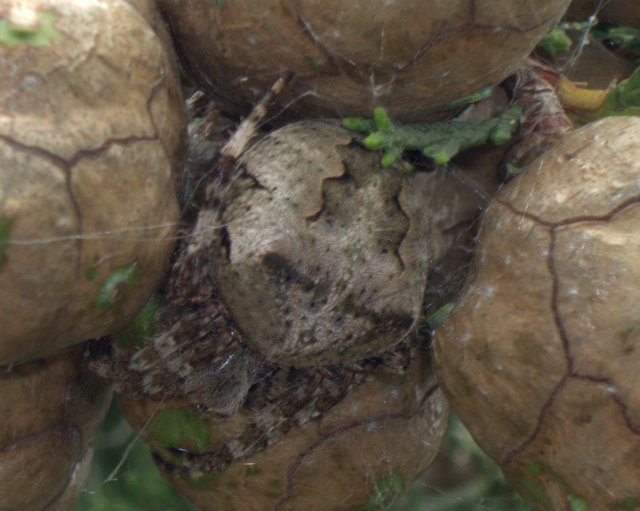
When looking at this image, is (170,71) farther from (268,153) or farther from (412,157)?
(412,157)

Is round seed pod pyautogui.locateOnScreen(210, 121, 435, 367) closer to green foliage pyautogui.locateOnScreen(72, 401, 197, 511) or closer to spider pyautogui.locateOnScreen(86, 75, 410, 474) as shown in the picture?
spider pyautogui.locateOnScreen(86, 75, 410, 474)

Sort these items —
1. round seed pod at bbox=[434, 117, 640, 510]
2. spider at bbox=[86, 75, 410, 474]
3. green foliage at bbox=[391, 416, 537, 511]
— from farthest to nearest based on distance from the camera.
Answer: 1. green foliage at bbox=[391, 416, 537, 511]
2. spider at bbox=[86, 75, 410, 474]
3. round seed pod at bbox=[434, 117, 640, 510]

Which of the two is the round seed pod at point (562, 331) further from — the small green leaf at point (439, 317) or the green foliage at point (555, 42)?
the green foliage at point (555, 42)

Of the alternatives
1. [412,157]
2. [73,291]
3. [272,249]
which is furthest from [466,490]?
[73,291]

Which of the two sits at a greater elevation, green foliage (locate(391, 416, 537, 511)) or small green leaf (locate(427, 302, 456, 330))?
small green leaf (locate(427, 302, 456, 330))

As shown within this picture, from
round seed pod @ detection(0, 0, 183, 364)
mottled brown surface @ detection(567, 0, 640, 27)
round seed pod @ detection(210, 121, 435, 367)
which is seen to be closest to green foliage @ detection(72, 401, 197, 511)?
round seed pod @ detection(210, 121, 435, 367)

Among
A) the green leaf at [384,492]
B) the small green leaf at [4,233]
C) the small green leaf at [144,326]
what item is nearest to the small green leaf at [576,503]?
the green leaf at [384,492]

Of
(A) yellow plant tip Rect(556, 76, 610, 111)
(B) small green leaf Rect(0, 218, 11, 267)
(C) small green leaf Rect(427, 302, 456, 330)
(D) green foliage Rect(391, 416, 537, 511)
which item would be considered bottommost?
(D) green foliage Rect(391, 416, 537, 511)

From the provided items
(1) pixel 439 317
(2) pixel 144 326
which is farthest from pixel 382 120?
(2) pixel 144 326

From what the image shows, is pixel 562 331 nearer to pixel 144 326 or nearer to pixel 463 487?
pixel 144 326
